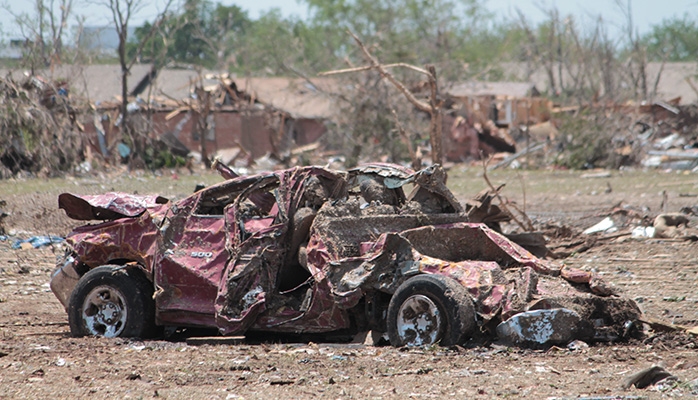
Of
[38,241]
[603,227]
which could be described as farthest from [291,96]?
[38,241]

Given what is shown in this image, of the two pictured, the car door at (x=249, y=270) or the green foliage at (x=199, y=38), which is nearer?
the car door at (x=249, y=270)

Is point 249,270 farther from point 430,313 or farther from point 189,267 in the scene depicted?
point 430,313

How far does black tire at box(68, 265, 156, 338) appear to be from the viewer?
27.3ft

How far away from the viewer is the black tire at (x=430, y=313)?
7160 millimetres

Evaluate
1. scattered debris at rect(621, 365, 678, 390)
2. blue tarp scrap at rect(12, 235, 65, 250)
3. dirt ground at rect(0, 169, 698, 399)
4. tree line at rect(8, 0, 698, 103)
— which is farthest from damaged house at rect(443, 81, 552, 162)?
scattered debris at rect(621, 365, 678, 390)

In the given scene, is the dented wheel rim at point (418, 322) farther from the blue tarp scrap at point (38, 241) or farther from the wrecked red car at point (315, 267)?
the blue tarp scrap at point (38, 241)

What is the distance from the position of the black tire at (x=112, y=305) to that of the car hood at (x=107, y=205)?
547 millimetres

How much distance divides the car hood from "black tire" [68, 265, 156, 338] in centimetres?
55

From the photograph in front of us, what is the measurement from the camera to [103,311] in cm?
847

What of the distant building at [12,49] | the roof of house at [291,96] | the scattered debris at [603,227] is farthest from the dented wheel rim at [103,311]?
the roof of house at [291,96]

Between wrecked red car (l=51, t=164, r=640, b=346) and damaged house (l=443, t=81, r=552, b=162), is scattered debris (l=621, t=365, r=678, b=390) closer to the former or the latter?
wrecked red car (l=51, t=164, r=640, b=346)

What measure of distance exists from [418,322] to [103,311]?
2968 mm

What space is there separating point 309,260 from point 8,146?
19.1m

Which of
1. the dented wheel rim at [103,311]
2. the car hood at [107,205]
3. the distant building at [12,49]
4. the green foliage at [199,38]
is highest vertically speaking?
the green foliage at [199,38]
